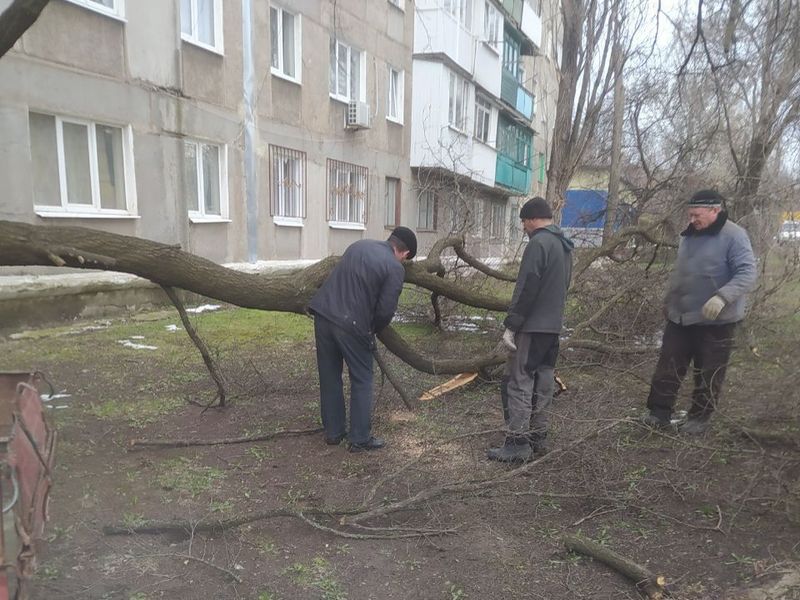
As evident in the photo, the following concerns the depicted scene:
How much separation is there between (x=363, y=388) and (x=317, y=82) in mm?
10042

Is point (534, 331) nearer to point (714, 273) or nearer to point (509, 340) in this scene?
point (509, 340)

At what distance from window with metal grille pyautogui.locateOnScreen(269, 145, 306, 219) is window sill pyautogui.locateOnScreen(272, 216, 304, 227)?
0.05 m

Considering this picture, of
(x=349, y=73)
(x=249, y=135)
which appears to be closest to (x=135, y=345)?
(x=249, y=135)

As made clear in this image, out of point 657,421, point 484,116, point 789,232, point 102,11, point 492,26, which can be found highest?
point 492,26

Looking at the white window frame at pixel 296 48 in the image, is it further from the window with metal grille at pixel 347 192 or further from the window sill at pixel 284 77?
the window with metal grille at pixel 347 192

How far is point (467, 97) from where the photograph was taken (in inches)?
691

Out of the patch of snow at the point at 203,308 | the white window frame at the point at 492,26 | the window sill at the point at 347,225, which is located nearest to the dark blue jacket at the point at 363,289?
the patch of snow at the point at 203,308

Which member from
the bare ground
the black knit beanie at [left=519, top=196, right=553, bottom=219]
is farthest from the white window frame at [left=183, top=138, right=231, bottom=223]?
the black knit beanie at [left=519, top=196, right=553, bottom=219]

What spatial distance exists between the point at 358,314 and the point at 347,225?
10.2 m

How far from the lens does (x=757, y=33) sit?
5.62 metres

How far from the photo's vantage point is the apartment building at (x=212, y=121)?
24.5ft

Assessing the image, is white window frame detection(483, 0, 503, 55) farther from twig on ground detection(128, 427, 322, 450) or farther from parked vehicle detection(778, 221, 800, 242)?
twig on ground detection(128, 427, 322, 450)

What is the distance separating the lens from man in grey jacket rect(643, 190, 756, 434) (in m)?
3.86

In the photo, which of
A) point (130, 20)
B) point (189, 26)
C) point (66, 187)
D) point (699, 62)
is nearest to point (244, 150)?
point (189, 26)
